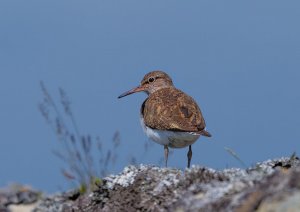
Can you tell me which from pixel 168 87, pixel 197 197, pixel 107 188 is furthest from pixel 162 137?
pixel 197 197

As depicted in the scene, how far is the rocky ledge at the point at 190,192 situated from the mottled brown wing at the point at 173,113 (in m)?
2.48

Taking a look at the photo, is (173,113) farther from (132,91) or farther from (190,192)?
(190,192)

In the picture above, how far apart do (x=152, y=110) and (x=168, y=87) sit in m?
1.91

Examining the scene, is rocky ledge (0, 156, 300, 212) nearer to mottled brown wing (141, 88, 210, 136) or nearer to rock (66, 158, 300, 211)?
rock (66, 158, 300, 211)

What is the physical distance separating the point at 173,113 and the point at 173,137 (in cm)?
47

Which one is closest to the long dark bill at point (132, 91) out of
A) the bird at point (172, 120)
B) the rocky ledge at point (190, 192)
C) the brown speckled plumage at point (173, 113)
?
the bird at point (172, 120)

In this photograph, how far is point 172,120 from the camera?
12.7 metres

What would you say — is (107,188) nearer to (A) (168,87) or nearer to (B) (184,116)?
(B) (184,116)

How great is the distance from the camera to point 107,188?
9.40 meters

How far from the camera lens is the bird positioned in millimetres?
12531

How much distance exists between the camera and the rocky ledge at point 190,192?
6188 millimetres

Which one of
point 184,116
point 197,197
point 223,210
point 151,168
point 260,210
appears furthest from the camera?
point 184,116

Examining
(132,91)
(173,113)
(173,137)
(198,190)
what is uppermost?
(132,91)

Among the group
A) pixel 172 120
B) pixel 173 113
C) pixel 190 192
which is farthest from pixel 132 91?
pixel 190 192
